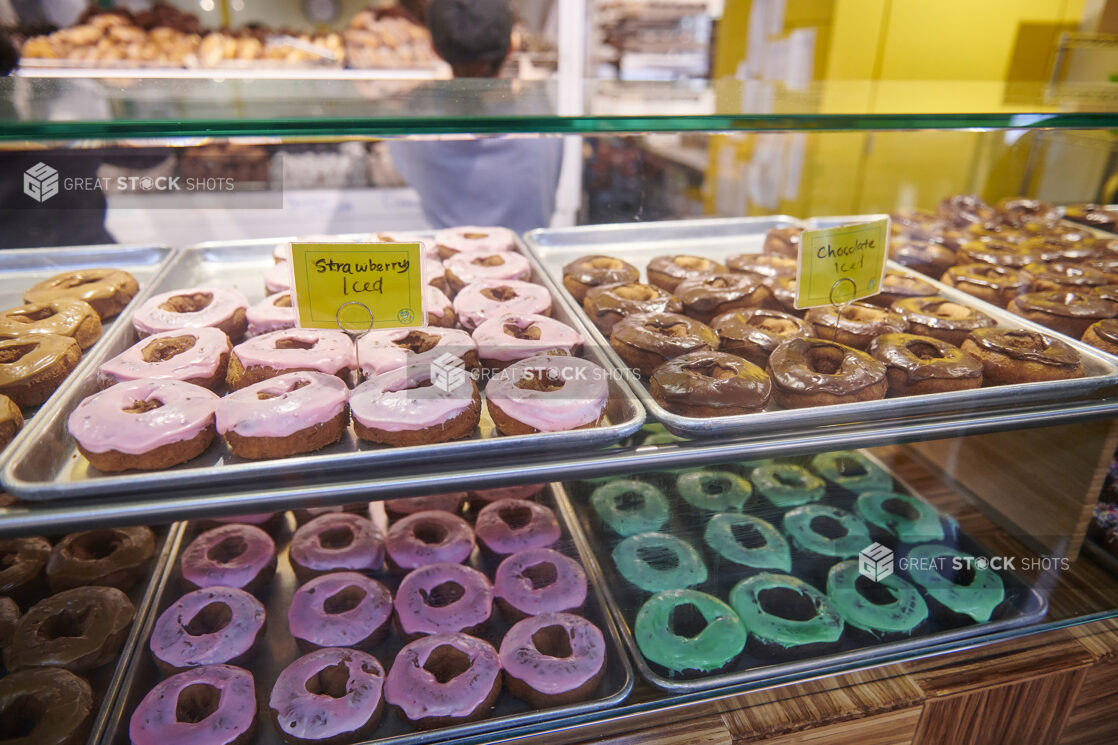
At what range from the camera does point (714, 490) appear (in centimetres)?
224

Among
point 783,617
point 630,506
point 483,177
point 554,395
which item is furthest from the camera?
point 483,177

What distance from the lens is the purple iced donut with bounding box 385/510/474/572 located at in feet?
6.15

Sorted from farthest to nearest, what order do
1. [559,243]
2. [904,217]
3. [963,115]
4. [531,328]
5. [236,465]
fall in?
1. [904,217]
2. [559,243]
3. [531,328]
4. [963,115]
5. [236,465]

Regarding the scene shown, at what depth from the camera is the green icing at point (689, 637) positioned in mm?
1609

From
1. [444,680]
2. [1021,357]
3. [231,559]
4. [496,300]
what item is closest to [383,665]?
[444,680]

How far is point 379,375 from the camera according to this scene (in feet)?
5.10

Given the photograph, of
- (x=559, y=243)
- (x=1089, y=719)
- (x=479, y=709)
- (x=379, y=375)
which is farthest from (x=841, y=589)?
(x=559, y=243)

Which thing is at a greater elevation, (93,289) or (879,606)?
(93,289)

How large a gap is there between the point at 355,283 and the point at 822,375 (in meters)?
1.01

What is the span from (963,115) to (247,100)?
142 centimetres

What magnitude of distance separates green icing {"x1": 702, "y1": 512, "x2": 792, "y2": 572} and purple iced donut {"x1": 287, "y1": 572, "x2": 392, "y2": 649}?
3.01ft

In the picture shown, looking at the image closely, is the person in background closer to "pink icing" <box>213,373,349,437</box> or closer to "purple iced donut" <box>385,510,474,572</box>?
"purple iced donut" <box>385,510,474,572</box>

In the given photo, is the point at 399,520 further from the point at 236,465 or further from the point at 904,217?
the point at 904,217

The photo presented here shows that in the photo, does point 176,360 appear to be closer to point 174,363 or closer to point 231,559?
point 174,363
